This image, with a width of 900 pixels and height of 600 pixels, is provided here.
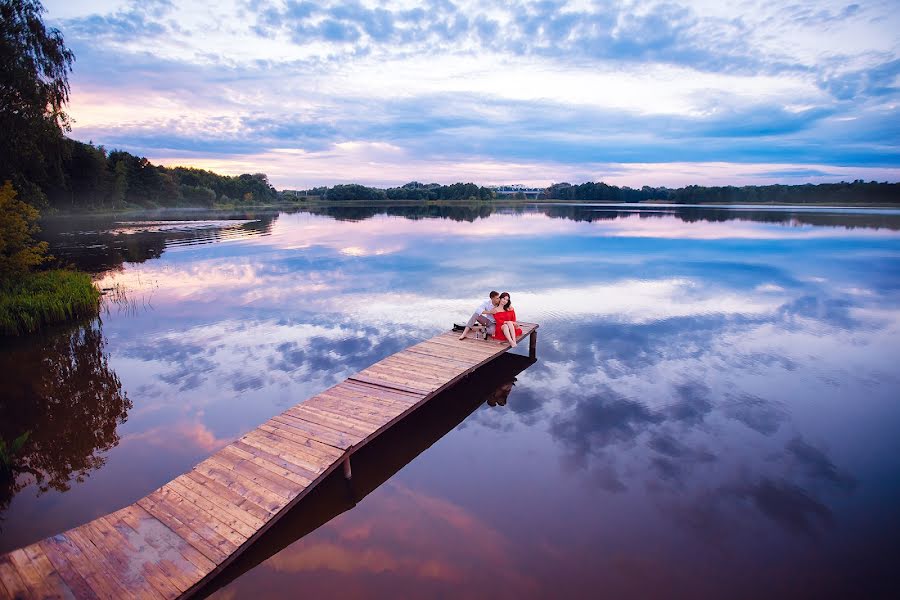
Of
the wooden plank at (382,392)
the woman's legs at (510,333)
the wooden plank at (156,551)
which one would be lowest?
the wooden plank at (156,551)

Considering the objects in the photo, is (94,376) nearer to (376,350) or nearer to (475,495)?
(376,350)

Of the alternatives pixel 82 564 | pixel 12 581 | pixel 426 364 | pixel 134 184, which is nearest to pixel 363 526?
pixel 82 564

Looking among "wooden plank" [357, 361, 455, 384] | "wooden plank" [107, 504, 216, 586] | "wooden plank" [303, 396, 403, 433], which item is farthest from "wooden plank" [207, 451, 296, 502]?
"wooden plank" [357, 361, 455, 384]

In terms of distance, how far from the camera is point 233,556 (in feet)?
17.3

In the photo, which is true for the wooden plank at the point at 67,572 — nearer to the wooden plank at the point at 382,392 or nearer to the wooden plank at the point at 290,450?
the wooden plank at the point at 290,450

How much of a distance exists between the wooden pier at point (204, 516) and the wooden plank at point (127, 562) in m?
0.01

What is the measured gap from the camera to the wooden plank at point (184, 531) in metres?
5.21

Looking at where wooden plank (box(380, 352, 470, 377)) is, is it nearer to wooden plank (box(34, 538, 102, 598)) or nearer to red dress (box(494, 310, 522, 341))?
red dress (box(494, 310, 522, 341))

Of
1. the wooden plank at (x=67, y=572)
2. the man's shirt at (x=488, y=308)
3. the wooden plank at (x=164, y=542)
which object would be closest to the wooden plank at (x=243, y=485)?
the wooden plank at (x=164, y=542)

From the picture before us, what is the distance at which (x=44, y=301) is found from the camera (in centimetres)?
1545

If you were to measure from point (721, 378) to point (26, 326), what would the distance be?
20.0m

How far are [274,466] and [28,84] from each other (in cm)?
2231

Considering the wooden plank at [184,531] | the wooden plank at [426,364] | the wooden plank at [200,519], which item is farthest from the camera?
the wooden plank at [426,364]

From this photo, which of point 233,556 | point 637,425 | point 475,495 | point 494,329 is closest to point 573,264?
point 494,329
